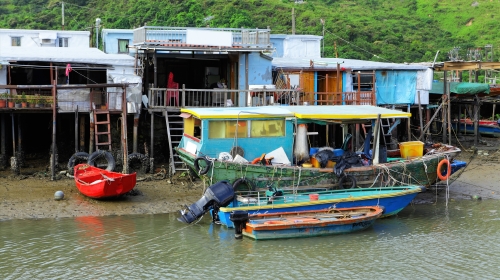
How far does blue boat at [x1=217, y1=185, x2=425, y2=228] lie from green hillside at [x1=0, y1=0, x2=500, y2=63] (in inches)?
977

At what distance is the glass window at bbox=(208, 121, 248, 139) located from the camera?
778 inches

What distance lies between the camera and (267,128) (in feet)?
66.1

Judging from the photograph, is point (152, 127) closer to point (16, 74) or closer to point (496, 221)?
point (16, 74)

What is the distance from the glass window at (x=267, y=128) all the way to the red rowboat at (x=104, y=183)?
379cm

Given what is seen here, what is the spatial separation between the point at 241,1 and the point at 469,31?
61.4ft

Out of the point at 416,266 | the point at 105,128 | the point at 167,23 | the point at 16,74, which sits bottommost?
the point at 416,266

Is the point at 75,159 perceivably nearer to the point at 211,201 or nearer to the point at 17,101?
the point at 17,101

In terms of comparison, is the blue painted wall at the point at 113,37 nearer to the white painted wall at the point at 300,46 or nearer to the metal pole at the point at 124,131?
the white painted wall at the point at 300,46

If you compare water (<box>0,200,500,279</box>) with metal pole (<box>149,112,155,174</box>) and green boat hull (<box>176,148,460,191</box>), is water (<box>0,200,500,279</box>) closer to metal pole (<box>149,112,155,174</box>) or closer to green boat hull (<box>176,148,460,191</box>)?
green boat hull (<box>176,148,460,191</box>)

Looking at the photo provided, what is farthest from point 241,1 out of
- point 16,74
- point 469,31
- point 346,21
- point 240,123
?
point 240,123

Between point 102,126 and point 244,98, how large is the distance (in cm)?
533

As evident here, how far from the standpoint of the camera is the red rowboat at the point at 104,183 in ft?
65.2

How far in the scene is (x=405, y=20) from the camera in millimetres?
58156

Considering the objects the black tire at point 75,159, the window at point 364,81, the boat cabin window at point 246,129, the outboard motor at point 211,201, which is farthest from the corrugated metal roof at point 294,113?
the window at point 364,81
